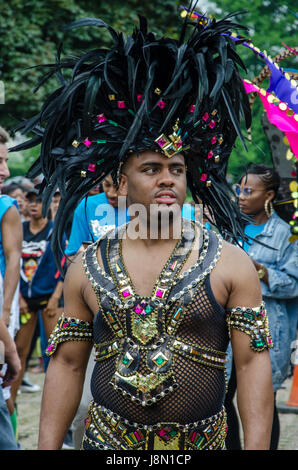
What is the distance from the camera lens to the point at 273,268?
207 inches

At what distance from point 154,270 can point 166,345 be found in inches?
12.5

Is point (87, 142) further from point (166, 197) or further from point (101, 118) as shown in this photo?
point (166, 197)

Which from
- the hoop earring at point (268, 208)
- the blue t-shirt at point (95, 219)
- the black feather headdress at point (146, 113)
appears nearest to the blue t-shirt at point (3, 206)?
the blue t-shirt at point (95, 219)

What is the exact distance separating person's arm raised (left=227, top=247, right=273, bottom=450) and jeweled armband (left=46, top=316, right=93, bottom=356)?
619 mm

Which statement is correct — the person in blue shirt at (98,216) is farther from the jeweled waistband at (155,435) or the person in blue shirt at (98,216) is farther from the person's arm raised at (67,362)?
the jeweled waistband at (155,435)

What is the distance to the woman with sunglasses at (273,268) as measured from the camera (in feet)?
16.7

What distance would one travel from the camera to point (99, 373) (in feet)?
9.71

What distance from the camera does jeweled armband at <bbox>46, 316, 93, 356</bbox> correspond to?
3018 mm

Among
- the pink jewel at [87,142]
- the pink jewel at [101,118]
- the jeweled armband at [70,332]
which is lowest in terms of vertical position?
the jeweled armband at [70,332]

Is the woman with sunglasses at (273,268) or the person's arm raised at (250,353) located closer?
the person's arm raised at (250,353)

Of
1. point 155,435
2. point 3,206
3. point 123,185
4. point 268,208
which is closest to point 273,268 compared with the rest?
point 268,208

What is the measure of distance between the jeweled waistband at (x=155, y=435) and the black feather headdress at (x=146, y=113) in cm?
80

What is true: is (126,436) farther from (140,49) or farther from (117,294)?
(140,49)

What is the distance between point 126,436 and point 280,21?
16730 mm
